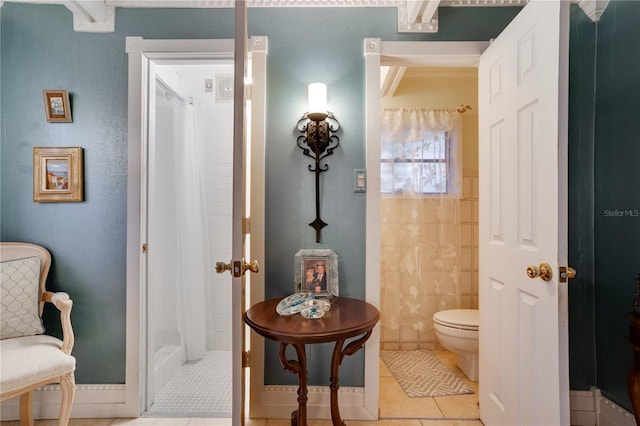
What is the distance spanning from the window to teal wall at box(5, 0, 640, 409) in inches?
37.0

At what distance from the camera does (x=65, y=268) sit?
197 centimetres

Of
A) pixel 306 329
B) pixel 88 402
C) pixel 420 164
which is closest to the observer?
pixel 306 329

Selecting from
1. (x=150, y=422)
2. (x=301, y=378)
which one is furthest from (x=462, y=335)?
(x=150, y=422)

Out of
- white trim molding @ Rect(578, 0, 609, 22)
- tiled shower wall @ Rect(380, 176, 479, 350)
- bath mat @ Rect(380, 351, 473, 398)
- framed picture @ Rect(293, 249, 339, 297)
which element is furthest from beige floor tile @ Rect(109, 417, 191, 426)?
white trim molding @ Rect(578, 0, 609, 22)

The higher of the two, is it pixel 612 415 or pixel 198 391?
pixel 612 415

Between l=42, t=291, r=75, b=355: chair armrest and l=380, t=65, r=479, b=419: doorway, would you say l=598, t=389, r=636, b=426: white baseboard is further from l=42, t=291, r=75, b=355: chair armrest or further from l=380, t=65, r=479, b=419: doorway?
l=42, t=291, r=75, b=355: chair armrest

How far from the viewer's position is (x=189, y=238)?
99.3 inches

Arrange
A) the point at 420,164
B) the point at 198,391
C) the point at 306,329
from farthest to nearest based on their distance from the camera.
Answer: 1. the point at 420,164
2. the point at 198,391
3. the point at 306,329

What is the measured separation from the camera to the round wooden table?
136cm

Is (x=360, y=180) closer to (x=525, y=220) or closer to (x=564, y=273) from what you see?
(x=525, y=220)

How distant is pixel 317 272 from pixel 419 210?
4.55 feet

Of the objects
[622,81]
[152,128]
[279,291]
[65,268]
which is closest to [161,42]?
[152,128]

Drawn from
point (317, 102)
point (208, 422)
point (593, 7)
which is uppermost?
point (593, 7)

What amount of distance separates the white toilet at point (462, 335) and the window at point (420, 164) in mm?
1043
